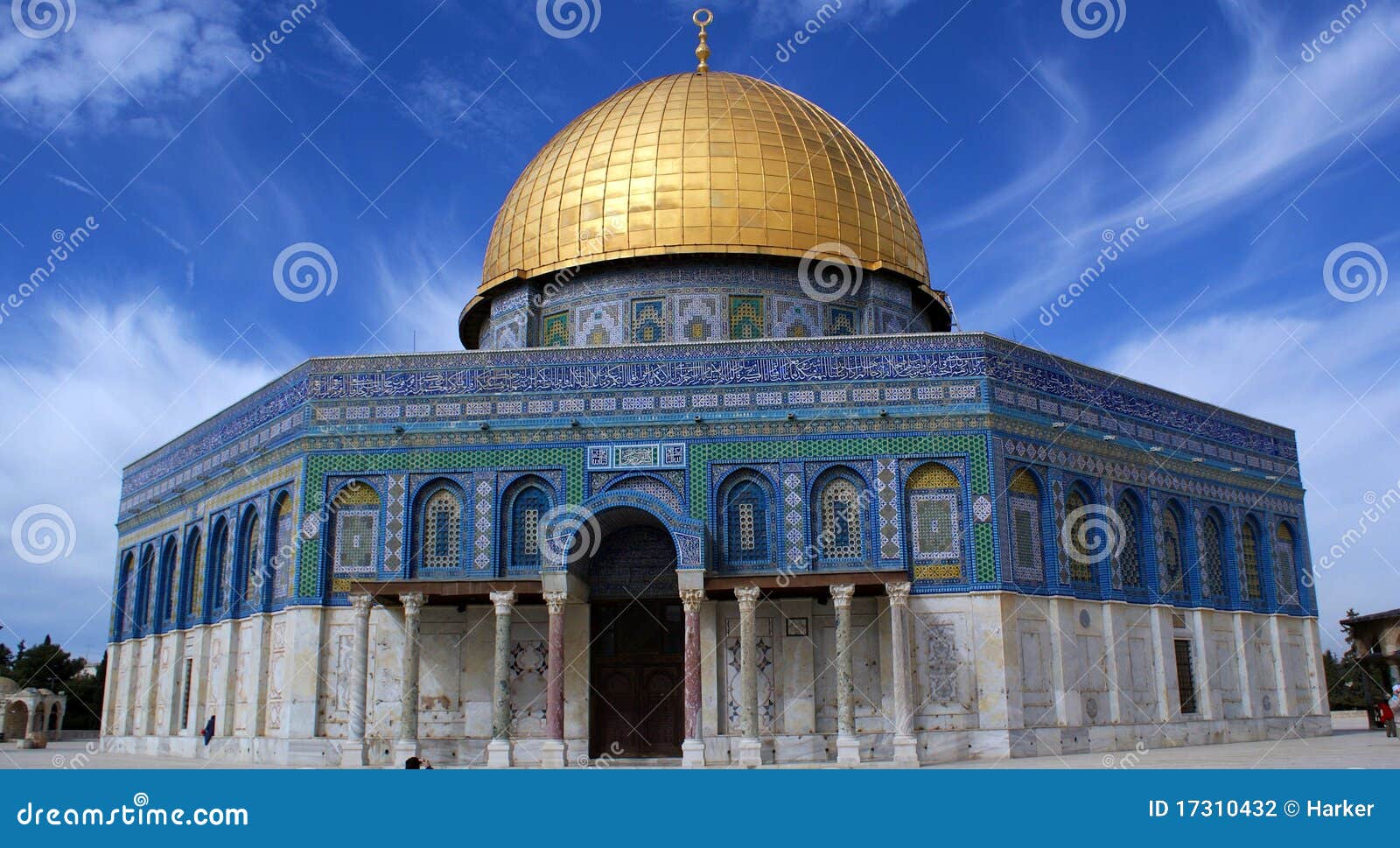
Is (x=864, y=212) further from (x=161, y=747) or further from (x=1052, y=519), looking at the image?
(x=161, y=747)

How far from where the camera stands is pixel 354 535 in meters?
17.6

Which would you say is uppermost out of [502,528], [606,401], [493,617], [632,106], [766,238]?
[632,106]

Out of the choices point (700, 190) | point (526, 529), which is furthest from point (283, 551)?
point (700, 190)

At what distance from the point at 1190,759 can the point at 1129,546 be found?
4541 millimetres

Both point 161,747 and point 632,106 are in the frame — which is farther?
point 632,106

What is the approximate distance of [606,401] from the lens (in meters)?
17.5

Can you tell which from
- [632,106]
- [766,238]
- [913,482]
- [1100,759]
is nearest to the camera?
[1100,759]

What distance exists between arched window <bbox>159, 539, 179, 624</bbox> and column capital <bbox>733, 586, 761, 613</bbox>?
419 inches

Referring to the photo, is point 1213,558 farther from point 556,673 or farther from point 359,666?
point 359,666

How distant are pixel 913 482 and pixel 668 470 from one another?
3190mm

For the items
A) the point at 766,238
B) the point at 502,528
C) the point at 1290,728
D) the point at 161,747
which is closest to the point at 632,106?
the point at 766,238

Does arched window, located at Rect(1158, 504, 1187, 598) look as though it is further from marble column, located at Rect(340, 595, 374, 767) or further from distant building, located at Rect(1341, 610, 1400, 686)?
marble column, located at Rect(340, 595, 374, 767)

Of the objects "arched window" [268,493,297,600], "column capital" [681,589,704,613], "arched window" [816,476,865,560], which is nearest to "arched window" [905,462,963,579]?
"arched window" [816,476,865,560]

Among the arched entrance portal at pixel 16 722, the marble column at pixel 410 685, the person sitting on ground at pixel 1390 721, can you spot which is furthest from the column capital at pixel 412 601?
the person sitting on ground at pixel 1390 721
